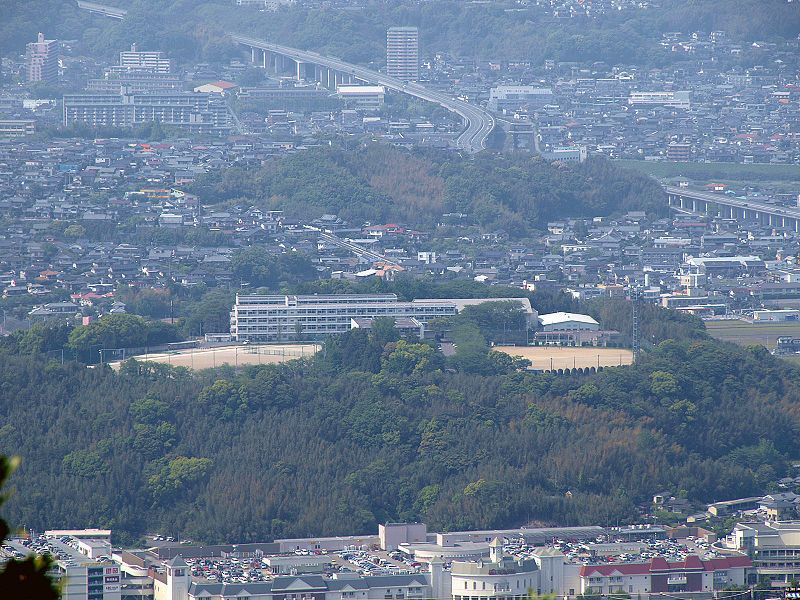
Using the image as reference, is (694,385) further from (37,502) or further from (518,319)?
(37,502)

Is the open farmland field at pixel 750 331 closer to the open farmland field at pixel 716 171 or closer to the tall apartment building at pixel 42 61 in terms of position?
the open farmland field at pixel 716 171

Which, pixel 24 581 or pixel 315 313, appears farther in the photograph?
pixel 315 313

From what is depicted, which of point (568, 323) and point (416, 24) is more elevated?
point (416, 24)

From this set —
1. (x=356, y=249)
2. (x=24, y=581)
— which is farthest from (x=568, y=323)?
(x=24, y=581)

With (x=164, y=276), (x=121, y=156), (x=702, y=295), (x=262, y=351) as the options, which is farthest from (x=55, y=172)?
(x=262, y=351)

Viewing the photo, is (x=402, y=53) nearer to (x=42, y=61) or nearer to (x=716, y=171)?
(x=42, y=61)
